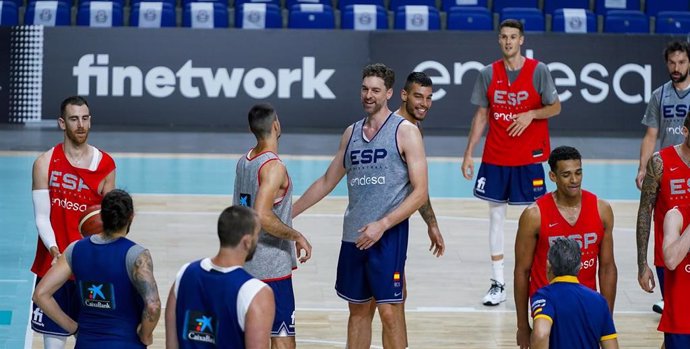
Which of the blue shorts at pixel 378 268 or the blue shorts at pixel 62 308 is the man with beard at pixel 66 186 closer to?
the blue shorts at pixel 62 308

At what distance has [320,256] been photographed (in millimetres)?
11969

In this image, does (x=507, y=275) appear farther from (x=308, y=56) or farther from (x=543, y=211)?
(x=308, y=56)

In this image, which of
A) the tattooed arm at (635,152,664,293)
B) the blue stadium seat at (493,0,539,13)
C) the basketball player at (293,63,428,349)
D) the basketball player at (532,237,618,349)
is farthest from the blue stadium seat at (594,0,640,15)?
the basketball player at (532,237,618,349)

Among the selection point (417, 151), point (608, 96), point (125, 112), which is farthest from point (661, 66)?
point (417, 151)

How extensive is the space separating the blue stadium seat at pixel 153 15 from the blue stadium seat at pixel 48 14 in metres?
1.15

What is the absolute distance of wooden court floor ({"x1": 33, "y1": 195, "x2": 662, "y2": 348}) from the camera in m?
9.27

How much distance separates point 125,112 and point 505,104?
11198 millimetres

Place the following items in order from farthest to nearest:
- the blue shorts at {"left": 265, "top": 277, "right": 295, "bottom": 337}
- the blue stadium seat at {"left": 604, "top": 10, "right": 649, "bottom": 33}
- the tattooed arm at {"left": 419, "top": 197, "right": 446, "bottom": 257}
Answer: the blue stadium seat at {"left": 604, "top": 10, "right": 649, "bottom": 33}
the tattooed arm at {"left": 419, "top": 197, "right": 446, "bottom": 257}
the blue shorts at {"left": 265, "top": 277, "right": 295, "bottom": 337}

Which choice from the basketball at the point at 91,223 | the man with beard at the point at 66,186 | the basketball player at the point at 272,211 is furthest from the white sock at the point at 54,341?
the basketball player at the point at 272,211

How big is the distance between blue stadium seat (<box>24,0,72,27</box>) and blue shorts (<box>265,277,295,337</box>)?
1458 centimetres

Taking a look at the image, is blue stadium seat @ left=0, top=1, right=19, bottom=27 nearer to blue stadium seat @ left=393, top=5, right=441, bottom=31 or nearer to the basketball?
blue stadium seat @ left=393, top=5, right=441, bottom=31

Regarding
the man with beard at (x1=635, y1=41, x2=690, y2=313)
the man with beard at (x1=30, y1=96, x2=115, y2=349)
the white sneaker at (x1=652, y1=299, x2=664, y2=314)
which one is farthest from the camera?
the white sneaker at (x1=652, y1=299, x2=664, y2=314)

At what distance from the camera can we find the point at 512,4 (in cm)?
2200

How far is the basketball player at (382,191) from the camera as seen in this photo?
308 inches
